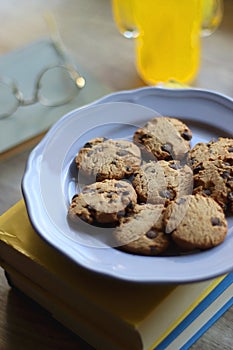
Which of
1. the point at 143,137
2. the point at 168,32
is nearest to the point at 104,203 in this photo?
the point at 143,137

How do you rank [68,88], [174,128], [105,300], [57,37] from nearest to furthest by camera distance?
[105,300] → [174,128] → [68,88] → [57,37]

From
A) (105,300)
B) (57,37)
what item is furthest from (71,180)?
(57,37)

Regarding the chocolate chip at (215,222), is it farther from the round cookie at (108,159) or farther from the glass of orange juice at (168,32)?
the glass of orange juice at (168,32)

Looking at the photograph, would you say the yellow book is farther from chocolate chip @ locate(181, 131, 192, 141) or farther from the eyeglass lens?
the eyeglass lens

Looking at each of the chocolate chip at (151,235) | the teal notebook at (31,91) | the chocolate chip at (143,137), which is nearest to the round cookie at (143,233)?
the chocolate chip at (151,235)

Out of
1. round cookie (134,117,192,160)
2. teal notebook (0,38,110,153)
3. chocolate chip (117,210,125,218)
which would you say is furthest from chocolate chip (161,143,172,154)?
teal notebook (0,38,110,153)

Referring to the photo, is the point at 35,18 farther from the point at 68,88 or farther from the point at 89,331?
the point at 89,331
